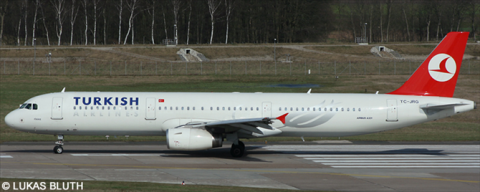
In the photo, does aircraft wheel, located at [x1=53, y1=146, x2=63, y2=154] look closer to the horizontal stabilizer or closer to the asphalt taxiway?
the asphalt taxiway

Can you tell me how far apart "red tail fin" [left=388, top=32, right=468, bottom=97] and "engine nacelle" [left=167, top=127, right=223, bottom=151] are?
12.5 meters

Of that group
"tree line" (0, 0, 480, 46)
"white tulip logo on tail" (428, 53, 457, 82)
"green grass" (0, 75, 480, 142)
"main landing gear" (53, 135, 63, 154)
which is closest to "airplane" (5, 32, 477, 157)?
"main landing gear" (53, 135, 63, 154)

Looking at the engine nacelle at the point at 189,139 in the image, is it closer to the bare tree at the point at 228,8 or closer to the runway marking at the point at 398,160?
the runway marking at the point at 398,160

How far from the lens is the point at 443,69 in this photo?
28609 mm

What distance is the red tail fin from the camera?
28.5m

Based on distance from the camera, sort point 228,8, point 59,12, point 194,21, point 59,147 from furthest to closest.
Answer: point 194,21 < point 228,8 < point 59,12 < point 59,147

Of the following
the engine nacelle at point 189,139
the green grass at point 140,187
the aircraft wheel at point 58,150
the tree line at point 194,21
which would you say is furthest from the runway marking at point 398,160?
the tree line at point 194,21

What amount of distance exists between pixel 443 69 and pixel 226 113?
506 inches

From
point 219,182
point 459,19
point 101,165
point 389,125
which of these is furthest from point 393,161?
point 459,19

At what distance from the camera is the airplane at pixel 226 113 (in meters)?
26.9

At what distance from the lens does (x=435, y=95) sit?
2861cm

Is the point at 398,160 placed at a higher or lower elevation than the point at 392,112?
lower

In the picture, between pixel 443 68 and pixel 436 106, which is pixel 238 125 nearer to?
pixel 436 106

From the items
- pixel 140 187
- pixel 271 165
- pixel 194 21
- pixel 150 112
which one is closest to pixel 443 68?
pixel 271 165
